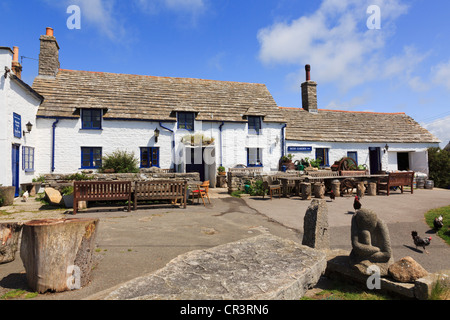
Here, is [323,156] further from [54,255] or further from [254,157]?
[54,255]

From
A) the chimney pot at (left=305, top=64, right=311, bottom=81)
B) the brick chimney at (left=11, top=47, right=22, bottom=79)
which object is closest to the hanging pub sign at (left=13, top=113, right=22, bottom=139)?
the brick chimney at (left=11, top=47, right=22, bottom=79)

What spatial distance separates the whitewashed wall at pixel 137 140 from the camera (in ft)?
49.9

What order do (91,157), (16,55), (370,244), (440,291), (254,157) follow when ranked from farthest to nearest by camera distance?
(254,157) < (91,157) < (16,55) < (370,244) < (440,291)

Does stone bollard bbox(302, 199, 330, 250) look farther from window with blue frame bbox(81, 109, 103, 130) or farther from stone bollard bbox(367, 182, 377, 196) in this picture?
window with blue frame bbox(81, 109, 103, 130)

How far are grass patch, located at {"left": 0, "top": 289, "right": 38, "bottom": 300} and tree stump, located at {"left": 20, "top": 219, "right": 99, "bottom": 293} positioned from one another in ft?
0.27

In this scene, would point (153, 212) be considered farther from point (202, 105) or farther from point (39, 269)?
point (202, 105)

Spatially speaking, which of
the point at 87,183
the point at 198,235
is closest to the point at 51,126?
the point at 87,183

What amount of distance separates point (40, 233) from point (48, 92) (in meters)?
16.7

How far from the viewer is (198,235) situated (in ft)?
20.9

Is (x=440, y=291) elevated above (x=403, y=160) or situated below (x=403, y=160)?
below

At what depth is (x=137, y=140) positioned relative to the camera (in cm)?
1672

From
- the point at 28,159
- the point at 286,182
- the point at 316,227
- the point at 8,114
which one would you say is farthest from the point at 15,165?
the point at 316,227

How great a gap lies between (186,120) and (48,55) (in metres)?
10.6
